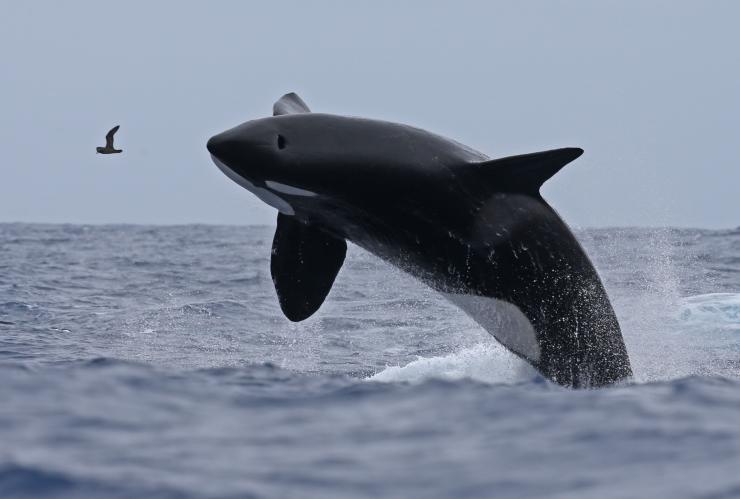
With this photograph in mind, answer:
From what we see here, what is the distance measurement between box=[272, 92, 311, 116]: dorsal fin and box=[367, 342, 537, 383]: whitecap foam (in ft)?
8.61

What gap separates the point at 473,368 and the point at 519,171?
2.86 metres

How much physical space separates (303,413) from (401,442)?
110 cm

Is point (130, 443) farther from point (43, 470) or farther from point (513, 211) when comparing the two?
point (513, 211)

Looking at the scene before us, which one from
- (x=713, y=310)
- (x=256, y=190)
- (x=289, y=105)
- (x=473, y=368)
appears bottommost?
(x=473, y=368)

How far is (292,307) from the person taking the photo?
9992 millimetres

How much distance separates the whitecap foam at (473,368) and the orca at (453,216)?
287 mm

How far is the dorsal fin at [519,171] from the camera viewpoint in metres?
8.45

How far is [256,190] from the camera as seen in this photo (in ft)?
29.3

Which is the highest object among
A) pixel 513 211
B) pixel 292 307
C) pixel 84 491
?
pixel 513 211

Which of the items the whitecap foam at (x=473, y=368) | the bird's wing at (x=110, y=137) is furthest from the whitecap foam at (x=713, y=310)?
the bird's wing at (x=110, y=137)

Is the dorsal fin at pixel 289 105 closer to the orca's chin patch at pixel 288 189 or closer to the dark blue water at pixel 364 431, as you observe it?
the orca's chin patch at pixel 288 189

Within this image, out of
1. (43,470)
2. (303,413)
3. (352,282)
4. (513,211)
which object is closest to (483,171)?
(513,211)

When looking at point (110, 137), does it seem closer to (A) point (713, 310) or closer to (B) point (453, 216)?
(A) point (713, 310)

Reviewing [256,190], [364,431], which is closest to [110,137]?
[256,190]
